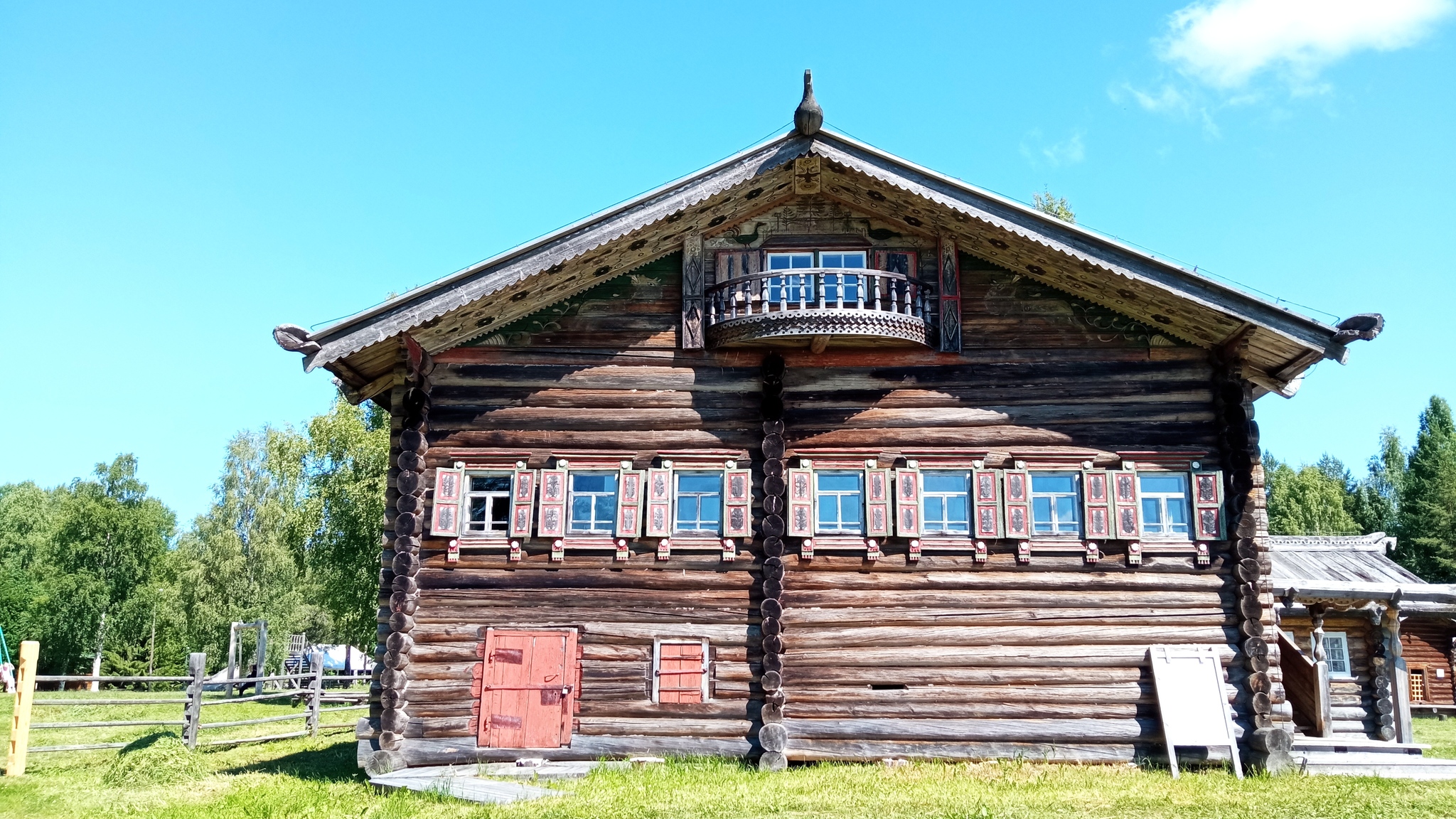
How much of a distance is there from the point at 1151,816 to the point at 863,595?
5.43 meters

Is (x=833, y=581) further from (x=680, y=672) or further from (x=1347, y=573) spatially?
(x=1347, y=573)

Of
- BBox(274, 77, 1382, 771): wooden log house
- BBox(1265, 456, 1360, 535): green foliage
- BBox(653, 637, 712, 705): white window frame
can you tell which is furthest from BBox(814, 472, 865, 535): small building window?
BBox(1265, 456, 1360, 535): green foliage

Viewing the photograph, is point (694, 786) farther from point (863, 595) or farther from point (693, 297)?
point (693, 297)

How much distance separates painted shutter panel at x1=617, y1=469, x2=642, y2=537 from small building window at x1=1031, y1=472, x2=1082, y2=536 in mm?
6305

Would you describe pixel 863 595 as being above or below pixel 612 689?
above

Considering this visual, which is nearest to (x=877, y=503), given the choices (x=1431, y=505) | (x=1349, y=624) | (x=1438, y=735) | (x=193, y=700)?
(x=193, y=700)

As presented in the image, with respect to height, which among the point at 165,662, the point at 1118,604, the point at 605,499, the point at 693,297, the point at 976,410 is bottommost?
the point at 165,662

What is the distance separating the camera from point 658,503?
53.4 feet

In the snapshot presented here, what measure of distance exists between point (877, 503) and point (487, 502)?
6.31 m

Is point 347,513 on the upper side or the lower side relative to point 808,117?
lower

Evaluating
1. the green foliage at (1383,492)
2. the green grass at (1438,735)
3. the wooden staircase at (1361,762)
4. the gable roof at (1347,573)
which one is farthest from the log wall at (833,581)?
the green foliage at (1383,492)

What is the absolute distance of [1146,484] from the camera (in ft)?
53.6

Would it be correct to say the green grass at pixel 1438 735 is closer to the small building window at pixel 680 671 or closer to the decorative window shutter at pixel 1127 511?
the decorative window shutter at pixel 1127 511

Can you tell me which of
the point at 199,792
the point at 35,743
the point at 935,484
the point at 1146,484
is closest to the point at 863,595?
the point at 935,484
